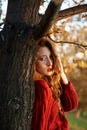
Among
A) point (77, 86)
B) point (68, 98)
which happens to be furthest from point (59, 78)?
point (77, 86)

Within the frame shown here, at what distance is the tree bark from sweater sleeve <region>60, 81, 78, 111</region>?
499 mm

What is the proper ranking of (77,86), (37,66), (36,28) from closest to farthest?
(36,28) < (37,66) < (77,86)

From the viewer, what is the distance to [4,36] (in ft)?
14.3

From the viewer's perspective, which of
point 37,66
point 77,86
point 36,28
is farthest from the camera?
point 77,86

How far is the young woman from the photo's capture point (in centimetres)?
425

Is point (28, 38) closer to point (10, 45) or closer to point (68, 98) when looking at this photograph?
point (10, 45)

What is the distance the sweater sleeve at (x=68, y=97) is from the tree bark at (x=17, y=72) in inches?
19.6

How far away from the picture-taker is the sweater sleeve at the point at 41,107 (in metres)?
4.21

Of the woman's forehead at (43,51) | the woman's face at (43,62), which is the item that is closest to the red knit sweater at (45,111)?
the woman's face at (43,62)

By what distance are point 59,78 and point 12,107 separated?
639 millimetres

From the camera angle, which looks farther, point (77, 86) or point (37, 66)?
point (77, 86)

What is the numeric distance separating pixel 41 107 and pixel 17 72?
0.37 m

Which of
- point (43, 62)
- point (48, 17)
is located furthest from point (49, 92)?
point (48, 17)

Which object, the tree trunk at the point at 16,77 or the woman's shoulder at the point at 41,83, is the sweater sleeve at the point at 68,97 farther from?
the tree trunk at the point at 16,77
